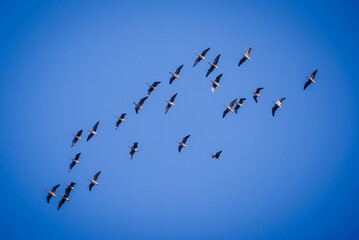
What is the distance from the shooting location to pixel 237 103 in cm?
4100

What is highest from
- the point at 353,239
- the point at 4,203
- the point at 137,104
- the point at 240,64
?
the point at 353,239

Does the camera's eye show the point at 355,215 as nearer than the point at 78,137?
No

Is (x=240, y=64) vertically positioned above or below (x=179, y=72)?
above

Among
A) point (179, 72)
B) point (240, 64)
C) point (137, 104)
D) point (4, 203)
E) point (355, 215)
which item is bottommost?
point (4, 203)

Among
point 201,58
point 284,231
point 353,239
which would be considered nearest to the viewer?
point 201,58

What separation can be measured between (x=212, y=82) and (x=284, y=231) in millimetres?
51049

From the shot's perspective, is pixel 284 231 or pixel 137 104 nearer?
pixel 137 104

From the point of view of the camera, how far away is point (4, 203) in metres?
77.8

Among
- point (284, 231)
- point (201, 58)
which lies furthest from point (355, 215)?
point (201, 58)

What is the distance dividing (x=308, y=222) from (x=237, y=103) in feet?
169

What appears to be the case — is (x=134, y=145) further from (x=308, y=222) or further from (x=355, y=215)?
(x=355, y=215)

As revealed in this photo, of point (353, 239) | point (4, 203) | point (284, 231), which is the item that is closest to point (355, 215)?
point (353, 239)

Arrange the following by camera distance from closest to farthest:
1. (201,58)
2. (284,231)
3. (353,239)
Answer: (201,58) < (353,239) < (284,231)

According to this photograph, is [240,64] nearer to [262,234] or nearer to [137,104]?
[137,104]
